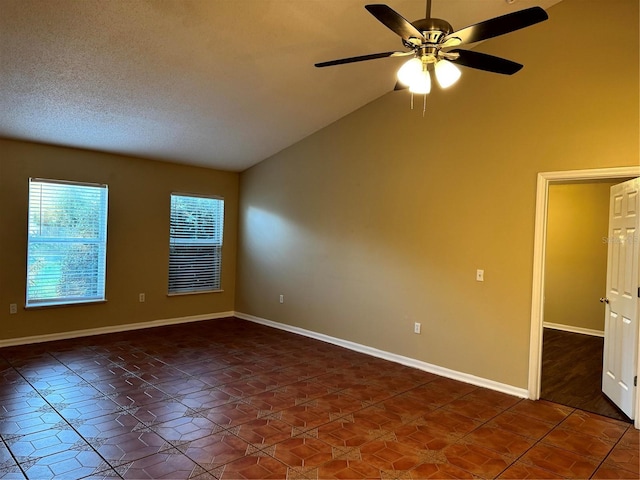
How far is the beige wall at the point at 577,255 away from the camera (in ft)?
21.4

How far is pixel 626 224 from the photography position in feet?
11.8

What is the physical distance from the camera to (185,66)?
3.93m

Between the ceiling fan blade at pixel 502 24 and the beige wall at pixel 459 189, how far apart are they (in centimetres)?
201

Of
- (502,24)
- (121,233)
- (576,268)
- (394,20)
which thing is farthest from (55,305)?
(576,268)

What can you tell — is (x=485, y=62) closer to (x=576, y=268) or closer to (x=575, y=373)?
(x=575, y=373)

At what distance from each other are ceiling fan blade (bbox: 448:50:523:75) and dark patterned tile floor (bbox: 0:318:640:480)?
243cm

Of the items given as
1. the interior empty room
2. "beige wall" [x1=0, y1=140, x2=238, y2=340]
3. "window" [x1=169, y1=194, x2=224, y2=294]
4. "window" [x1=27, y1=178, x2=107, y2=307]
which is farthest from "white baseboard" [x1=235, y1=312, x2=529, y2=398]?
"window" [x1=27, y1=178, x2=107, y2=307]

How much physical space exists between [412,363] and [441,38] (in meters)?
3.47

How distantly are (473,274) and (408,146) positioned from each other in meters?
1.60

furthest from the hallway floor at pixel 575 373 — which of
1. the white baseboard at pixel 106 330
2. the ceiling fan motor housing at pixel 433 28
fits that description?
the white baseboard at pixel 106 330

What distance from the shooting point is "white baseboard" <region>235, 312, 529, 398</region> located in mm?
4027

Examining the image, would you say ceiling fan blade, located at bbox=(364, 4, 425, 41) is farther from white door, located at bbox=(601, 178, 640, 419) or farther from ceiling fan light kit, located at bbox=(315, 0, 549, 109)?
white door, located at bbox=(601, 178, 640, 419)

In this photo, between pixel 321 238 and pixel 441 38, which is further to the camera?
pixel 321 238

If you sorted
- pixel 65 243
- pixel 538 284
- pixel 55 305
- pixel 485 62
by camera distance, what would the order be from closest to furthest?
pixel 485 62, pixel 538 284, pixel 55 305, pixel 65 243
